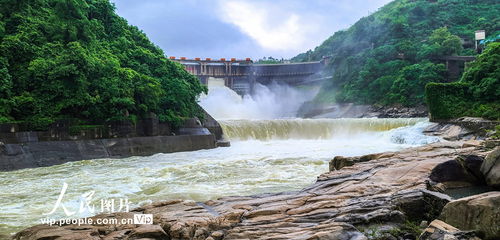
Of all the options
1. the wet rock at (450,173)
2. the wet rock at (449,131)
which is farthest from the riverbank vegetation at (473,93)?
the wet rock at (450,173)

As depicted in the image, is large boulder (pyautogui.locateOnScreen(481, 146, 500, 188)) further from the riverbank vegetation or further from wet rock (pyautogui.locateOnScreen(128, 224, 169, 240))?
the riverbank vegetation

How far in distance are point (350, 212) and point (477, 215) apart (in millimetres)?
1428

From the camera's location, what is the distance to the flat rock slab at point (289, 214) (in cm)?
438

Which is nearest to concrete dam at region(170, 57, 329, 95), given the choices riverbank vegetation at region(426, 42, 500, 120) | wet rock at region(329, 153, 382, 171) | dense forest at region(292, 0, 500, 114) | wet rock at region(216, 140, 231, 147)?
dense forest at region(292, 0, 500, 114)

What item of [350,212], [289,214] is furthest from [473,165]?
[289,214]

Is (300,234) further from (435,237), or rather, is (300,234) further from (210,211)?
(210,211)

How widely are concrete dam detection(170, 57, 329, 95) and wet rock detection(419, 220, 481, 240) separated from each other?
43.0 meters

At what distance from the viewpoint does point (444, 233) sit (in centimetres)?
350

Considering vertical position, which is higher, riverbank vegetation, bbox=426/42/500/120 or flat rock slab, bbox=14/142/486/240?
riverbank vegetation, bbox=426/42/500/120

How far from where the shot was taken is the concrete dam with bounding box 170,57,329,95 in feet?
159

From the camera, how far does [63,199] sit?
27.9ft

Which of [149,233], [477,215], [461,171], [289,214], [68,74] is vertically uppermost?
[68,74]

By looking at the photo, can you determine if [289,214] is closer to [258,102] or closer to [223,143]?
[223,143]

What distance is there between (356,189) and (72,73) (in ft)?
46.5
